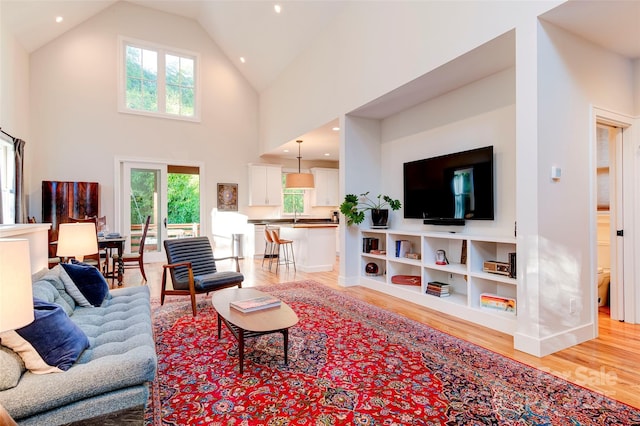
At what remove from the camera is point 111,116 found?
7.26m

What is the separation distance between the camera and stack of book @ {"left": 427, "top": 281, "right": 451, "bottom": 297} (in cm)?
406

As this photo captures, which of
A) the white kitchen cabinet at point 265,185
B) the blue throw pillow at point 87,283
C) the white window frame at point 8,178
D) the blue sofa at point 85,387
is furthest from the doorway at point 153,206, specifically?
the blue sofa at point 85,387

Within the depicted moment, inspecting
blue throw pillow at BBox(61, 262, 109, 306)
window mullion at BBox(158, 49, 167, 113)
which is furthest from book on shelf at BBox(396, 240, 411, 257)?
window mullion at BBox(158, 49, 167, 113)

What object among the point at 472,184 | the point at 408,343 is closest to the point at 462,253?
the point at 472,184

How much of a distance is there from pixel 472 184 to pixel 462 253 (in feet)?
2.93

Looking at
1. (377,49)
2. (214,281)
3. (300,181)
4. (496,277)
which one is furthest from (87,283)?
(300,181)

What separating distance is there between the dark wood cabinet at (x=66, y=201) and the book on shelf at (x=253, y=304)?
5358 mm

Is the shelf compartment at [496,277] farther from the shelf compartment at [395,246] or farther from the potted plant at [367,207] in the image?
the potted plant at [367,207]

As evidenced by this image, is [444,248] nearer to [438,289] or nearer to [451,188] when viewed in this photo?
[438,289]

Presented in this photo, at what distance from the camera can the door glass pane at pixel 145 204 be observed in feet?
24.6

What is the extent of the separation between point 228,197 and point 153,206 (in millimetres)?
1722

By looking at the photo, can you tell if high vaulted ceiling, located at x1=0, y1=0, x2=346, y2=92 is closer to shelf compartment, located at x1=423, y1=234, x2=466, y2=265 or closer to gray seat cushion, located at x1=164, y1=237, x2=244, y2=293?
shelf compartment, located at x1=423, y1=234, x2=466, y2=265

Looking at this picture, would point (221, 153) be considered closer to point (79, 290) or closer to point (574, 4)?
point (79, 290)

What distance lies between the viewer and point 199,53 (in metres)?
Answer: 8.13
